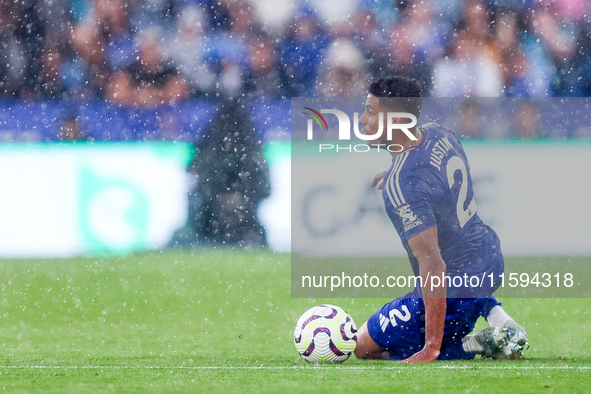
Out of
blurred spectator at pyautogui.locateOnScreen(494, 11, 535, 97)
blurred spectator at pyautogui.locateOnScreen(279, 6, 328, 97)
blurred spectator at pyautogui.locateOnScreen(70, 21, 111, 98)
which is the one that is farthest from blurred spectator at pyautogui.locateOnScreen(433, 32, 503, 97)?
blurred spectator at pyautogui.locateOnScreen(70, 21, 111, 98)

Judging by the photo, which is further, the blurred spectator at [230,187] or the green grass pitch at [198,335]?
the blurred spectator at [230,187]

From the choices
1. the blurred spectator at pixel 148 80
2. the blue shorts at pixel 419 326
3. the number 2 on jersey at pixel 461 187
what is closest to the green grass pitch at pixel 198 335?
the blue shorts at pixel 419 326

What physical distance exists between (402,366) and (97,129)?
604 cm

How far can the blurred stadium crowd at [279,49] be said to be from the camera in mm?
9594

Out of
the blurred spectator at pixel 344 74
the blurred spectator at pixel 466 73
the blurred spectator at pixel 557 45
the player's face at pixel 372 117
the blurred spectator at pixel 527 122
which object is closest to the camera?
the player's face at pixel 372 117

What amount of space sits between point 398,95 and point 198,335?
2182 millimetres

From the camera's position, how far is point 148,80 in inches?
386

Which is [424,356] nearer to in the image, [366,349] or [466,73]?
[366,349]

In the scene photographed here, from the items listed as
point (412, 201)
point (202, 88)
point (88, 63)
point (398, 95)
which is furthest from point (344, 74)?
point (412, 201)

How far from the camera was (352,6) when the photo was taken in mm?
10312

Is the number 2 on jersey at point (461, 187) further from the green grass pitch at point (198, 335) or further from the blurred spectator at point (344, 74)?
the blurred spectator at point (344, 74)

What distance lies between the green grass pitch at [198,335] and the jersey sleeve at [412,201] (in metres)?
0.69

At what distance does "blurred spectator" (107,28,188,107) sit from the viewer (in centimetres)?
951

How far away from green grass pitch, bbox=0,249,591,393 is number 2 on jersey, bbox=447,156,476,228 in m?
0.81
